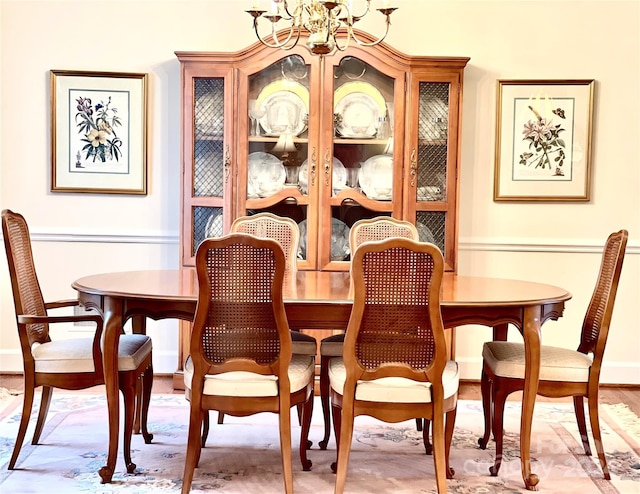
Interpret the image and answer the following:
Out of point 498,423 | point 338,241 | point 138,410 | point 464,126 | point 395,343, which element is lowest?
point 138,410

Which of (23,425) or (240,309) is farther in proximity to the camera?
(23,425)

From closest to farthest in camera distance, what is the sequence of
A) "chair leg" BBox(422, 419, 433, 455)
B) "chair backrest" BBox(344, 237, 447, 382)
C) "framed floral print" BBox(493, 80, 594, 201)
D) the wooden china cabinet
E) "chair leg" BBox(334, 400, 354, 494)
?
1. "chair backrest" BBox(344, 237, 447, 382)
2. "chair leg" BBox(334, 400, 354, 494)
3. "chair leg" BBox(422, 419, 433, 455)
4. the wooden china cabinet
5. "framed floral print" BBox(493, 80, 594, 201)

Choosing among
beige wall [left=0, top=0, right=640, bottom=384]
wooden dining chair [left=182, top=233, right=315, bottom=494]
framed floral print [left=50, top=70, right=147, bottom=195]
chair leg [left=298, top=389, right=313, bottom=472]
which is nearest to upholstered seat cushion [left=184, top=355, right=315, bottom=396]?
wooden dining chair [left=182, top=233, right=315, bottom=494]

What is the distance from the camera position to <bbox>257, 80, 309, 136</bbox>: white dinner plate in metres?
3.89

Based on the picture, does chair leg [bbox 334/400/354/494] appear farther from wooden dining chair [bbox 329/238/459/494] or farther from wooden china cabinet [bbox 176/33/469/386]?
wooden china cabinet [bbox 176/33/469/386]

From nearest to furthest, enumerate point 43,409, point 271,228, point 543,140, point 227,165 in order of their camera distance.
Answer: point 43,409 < point 271,228 < point 227,165 < point 543,140

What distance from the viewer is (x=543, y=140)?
4145mm

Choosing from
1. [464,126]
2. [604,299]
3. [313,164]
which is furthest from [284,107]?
[604,299]

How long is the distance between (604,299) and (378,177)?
5.26 ft

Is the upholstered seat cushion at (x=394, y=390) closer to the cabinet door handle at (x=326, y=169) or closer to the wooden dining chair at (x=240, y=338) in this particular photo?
the wooden dining chair at (x=240, y=338)

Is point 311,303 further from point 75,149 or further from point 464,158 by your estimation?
point 75,149

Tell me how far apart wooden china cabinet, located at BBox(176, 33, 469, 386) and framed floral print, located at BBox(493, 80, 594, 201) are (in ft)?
1.55

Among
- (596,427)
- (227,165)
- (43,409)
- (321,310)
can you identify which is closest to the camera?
(321,310)

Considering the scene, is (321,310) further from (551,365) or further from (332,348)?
(551,365)
